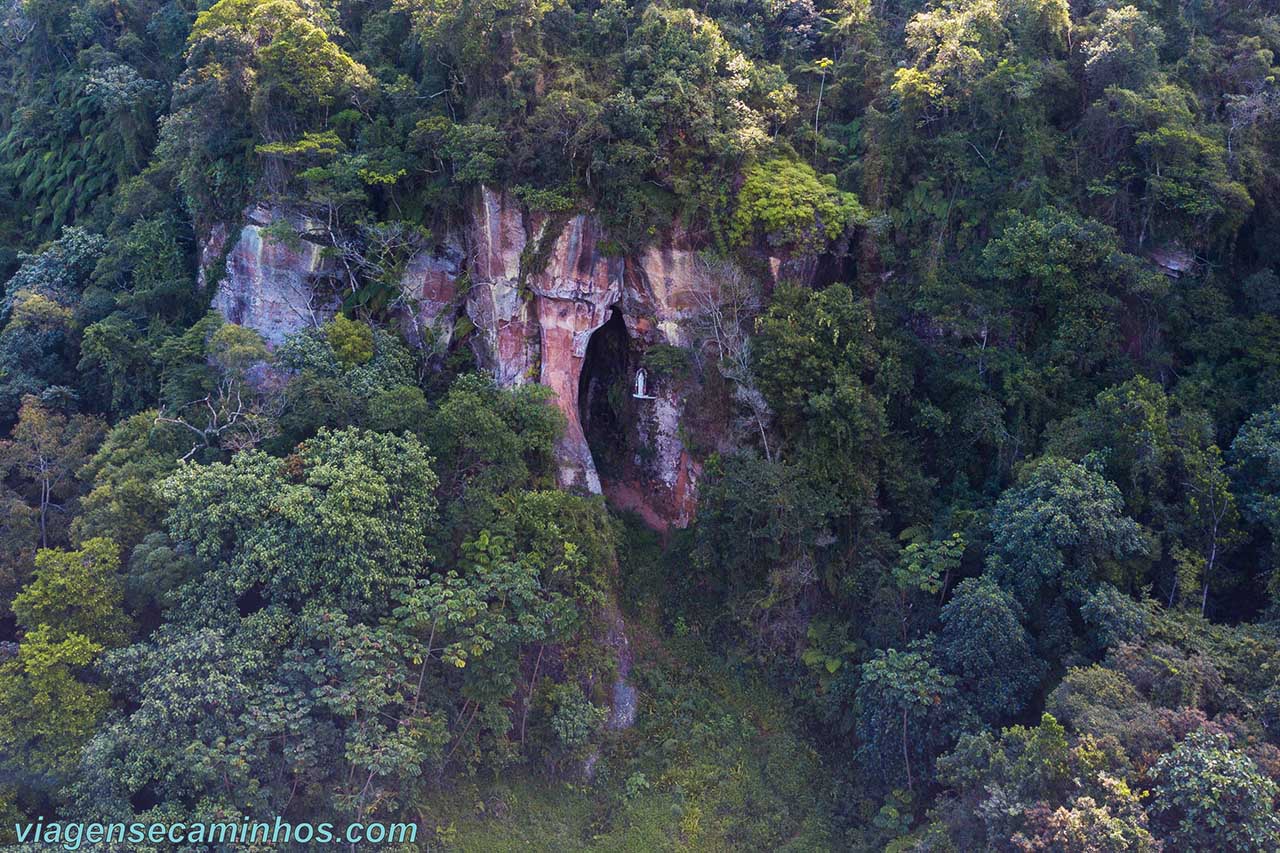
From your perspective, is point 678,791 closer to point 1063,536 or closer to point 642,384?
point 1063,536

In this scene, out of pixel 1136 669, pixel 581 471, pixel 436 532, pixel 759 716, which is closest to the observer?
pixel 1136 669

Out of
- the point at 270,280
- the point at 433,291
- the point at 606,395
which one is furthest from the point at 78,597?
the point at 606,395

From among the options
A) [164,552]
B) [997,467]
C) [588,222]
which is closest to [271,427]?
[164,552]

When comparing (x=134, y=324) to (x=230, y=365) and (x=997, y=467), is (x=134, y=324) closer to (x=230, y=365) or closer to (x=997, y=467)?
(x=230, y=365)

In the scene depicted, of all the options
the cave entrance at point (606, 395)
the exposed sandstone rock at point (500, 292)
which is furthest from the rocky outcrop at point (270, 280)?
the cave entrance at point (606, 395)

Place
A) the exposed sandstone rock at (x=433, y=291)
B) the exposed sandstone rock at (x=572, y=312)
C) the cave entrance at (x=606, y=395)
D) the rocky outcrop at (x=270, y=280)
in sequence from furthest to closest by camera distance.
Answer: the cave entrance at (x=606, y=395)
the exposed sandstone rock at (x=433, y=291)
the rocky outcrop at (x=270, y=280)
the exposed sandstone rock at (x=572, y=312)

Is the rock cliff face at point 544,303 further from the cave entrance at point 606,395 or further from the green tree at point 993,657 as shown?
the green tree at point 993,657
